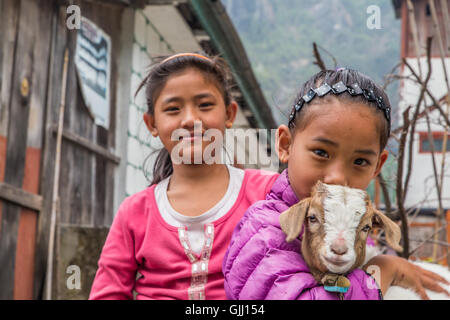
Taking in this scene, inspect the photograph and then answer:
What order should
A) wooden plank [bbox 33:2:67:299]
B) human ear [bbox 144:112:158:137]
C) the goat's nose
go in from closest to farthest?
the goat's nose → human ear [bbox 144:112:158:137] → wooden plank [bbox 33:2:67:299]

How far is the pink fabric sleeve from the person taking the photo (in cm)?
220

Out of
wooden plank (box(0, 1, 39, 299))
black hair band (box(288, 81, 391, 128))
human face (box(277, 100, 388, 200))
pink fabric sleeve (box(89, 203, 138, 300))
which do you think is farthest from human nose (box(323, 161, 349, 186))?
wooden plank (box(0, 1, 39, 299))

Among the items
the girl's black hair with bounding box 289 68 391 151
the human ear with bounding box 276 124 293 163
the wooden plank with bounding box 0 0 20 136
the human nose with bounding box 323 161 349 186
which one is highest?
the wooden plank with bounding box 0 0 20 136

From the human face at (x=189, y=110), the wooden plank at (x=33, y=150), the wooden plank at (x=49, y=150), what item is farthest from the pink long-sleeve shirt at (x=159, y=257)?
the wooden plank at (x=49, y=150)

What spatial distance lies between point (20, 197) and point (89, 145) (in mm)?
1239

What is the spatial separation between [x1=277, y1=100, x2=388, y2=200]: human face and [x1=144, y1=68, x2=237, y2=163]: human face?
64cm

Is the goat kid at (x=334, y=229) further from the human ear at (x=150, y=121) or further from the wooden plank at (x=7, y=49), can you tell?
the wooden plank at (x=7, y=49)

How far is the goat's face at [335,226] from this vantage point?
55.1 inches

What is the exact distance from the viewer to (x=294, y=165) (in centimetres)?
169

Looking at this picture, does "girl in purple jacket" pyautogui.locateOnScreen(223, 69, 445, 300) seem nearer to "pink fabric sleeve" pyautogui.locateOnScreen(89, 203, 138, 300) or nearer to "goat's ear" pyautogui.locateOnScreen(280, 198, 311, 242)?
"goat's ear" pyautogui.locateOnScreen(280, 198, 311, 242)

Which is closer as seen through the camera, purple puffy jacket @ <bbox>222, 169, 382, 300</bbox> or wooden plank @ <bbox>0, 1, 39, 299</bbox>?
purple puffy jacket @ <bbox>222, 169, 382, 300</bbox>

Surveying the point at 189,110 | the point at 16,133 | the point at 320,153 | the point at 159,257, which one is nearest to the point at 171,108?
the point at 189,110

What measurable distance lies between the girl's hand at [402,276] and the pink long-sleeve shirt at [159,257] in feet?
2.24

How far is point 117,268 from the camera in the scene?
2.21 m
